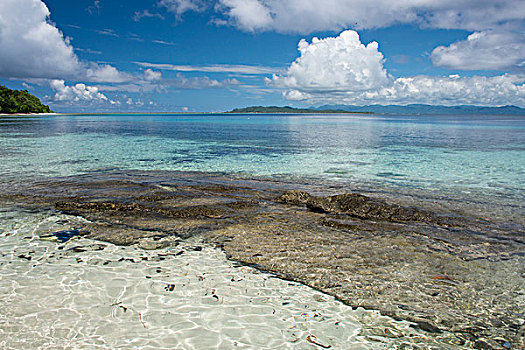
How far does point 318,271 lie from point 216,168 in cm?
1386

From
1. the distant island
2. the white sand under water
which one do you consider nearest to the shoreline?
the white sand under water

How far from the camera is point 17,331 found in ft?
15.2

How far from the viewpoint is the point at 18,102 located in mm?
136250

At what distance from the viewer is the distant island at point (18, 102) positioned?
127062 mm

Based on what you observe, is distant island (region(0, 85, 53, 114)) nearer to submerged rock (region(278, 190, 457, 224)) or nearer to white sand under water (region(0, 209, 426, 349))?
white sand under water (region(0, 209, 426, 349))

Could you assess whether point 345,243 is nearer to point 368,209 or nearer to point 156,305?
point 368,209

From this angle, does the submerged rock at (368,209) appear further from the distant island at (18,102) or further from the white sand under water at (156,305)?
the distant island at (18,102)

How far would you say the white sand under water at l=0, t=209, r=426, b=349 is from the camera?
4.63 metres

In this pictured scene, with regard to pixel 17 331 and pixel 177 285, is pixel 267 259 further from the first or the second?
pixel 17 331

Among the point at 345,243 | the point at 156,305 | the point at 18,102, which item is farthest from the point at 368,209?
the point at 18,102

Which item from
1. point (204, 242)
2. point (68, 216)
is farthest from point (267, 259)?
point (68, 216)

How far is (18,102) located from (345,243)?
6623 inches

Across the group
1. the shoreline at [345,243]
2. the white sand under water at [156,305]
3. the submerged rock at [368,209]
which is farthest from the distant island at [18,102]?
the submerged rock at [368,209]

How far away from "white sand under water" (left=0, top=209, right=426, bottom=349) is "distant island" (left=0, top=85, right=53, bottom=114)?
154m
